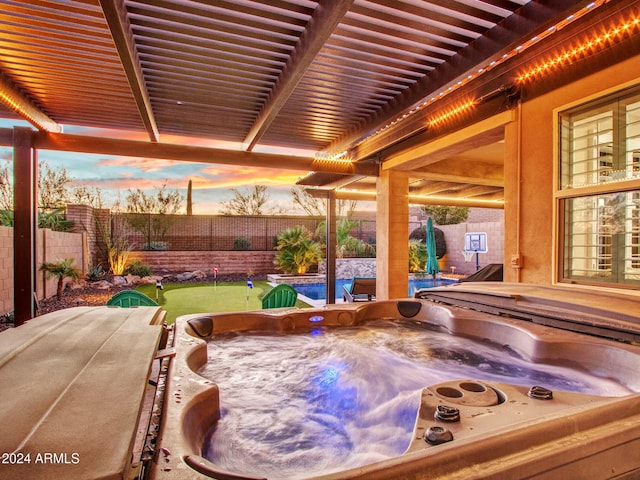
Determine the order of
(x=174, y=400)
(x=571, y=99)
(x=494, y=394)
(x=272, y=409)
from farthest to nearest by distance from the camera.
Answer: (x=571, y=99)
(x=272, y=409)
(x=494, y=394)
(x=174, y=400)

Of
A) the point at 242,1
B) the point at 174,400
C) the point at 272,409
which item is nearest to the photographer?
the point at 174,400

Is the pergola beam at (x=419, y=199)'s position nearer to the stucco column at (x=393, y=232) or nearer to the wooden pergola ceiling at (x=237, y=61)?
the stucco column at (x=393, y=232)

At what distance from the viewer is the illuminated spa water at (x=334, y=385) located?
1.40 m

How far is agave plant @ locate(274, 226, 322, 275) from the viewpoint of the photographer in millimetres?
9852

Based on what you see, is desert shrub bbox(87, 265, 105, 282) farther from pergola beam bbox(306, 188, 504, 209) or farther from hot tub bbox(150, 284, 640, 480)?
hot tub bbox(150, 284, 640, 480)

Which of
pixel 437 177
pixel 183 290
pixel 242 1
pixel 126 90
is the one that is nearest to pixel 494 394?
pixel 242 1

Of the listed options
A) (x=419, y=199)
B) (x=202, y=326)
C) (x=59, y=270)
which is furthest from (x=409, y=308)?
(x=59, y=270)

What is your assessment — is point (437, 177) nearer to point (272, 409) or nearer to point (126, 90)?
point (126, 90)

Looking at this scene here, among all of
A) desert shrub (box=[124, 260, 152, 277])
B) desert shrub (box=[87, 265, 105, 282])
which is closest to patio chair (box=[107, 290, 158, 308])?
desert shrub (box=[87, 265, 105, 282])

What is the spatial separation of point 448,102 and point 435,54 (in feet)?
2.50

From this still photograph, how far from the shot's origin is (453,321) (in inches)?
106

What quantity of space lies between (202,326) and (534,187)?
2835mm

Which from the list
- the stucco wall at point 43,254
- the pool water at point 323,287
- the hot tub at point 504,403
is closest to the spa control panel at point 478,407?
the hot tub at point 504,403

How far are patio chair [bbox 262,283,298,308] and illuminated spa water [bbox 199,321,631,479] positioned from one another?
110 cm
